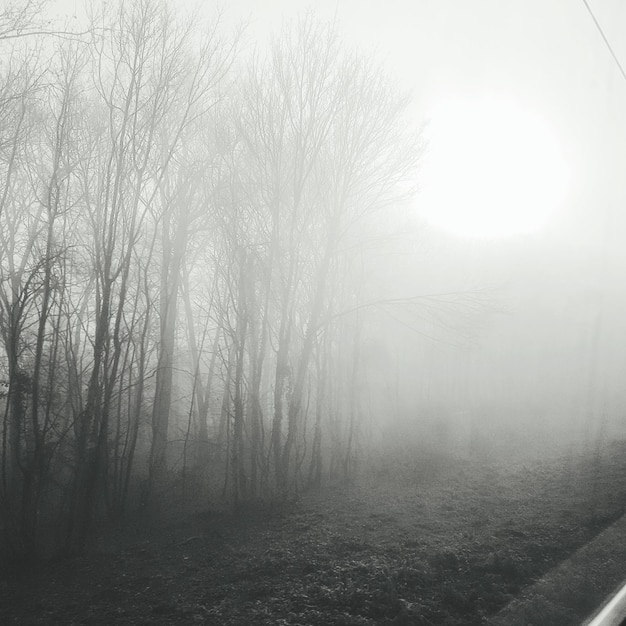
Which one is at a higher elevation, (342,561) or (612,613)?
(612,613)

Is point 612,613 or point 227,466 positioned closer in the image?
point 612,613

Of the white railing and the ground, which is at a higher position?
the white railing

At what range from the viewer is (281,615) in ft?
17.4

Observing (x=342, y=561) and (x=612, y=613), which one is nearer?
(x=612, y=613)

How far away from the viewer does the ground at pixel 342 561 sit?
17.5ft

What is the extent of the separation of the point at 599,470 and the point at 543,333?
31.3 metres

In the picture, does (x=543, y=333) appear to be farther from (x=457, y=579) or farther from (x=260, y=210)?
(x=457, y=579)

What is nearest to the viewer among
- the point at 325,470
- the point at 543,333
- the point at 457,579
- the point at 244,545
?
the point at 457,579

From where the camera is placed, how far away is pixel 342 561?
6766 millimetres

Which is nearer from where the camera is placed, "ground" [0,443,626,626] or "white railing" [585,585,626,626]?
"white railing" [585,585,626,626]

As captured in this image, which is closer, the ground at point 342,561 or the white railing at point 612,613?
the white railing at point 612,613

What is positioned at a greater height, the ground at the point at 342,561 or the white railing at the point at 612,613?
the white railing at the point at 612,613

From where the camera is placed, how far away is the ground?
5336mm

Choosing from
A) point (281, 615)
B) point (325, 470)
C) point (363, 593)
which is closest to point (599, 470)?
point (325, 470)
